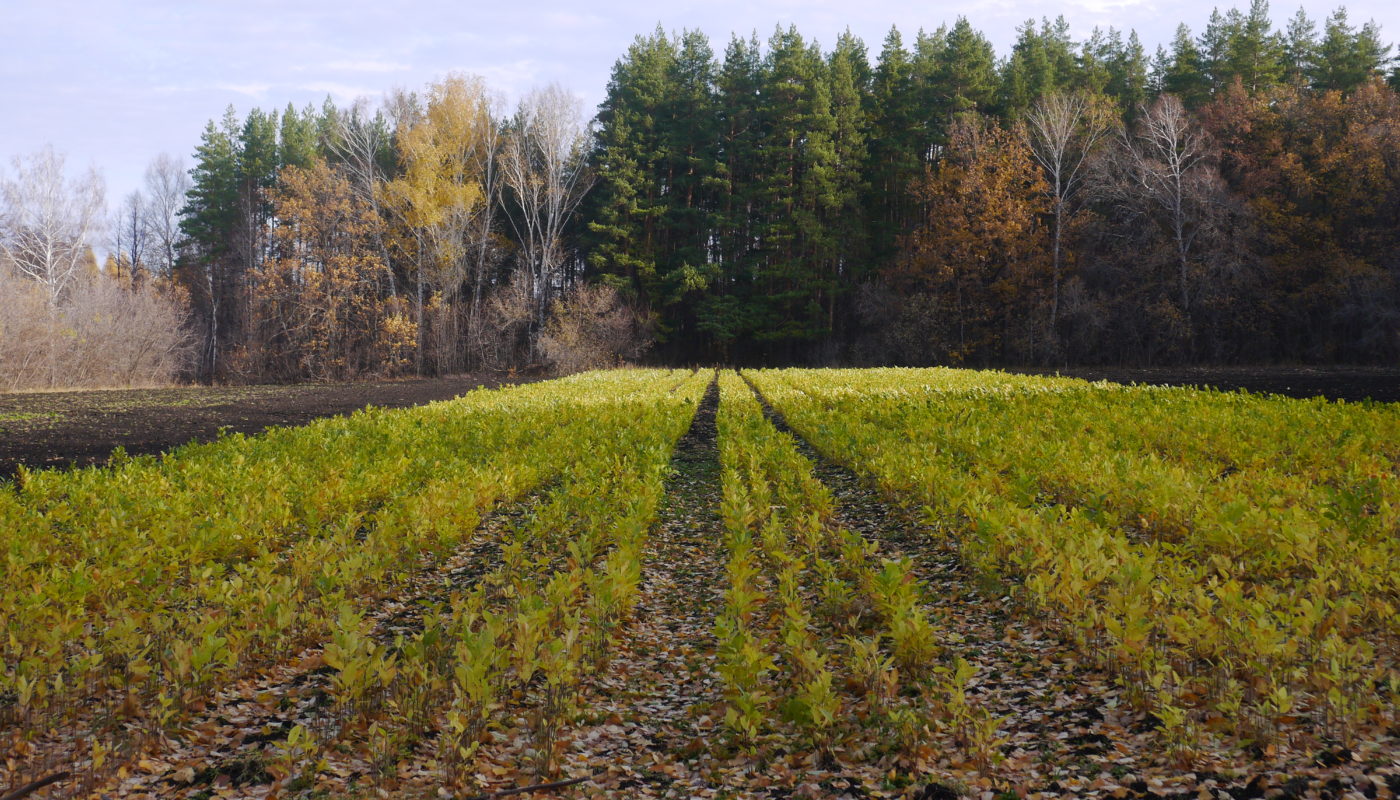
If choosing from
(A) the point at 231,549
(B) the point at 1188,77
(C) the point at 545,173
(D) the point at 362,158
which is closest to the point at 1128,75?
(B) the point at 1188,77

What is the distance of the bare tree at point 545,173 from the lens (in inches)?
1650

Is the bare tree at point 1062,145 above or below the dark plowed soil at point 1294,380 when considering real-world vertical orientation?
above

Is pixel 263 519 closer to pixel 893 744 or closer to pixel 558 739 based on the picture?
pixel 558 739

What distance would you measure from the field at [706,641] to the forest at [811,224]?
1220 inches

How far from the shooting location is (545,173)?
44.8m

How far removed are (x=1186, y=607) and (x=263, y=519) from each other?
6.65m

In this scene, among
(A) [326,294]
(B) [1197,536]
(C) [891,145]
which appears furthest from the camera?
(C) [891,145]

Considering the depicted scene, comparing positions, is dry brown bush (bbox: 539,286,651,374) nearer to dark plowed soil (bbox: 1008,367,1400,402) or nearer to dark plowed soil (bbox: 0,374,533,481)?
dark plowed soil (bbox: 0,374,533,481)

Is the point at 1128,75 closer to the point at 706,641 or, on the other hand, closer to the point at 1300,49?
the point at 1300,49

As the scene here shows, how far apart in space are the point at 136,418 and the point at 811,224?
34.3 metres

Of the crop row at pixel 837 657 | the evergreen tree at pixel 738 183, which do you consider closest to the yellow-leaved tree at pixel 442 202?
the evergreen tree at pixel 738 183

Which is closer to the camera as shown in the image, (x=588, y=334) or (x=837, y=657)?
(x=837, y=657)

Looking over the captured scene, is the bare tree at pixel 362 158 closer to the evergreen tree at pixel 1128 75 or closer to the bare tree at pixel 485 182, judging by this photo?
the bare tree at pixel 485 182

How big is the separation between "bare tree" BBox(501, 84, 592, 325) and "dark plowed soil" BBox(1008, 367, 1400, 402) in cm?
2774
